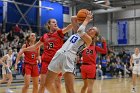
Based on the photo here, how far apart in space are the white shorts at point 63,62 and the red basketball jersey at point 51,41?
145 cm

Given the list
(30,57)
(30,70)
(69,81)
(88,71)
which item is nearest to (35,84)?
(30,70)

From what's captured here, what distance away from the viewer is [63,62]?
5.89 metres

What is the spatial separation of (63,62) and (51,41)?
1744 mm

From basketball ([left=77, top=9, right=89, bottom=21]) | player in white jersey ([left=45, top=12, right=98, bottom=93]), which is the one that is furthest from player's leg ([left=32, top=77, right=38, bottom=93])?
basketball ([left=77, top=9, right=89, bottom=21])

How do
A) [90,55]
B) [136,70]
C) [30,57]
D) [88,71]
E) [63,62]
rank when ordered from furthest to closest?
1. [136,70]
2. [30,57]
3. [90,55]
4. [88,71]
5. [63,62]

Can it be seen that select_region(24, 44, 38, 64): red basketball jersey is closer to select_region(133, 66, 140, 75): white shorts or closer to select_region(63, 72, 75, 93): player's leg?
select_region(63, 72, 75, 93): player's leg

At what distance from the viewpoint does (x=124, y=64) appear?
99.1 feet

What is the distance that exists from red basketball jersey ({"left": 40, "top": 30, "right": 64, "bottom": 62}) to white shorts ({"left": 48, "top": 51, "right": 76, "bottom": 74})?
1.45 metres

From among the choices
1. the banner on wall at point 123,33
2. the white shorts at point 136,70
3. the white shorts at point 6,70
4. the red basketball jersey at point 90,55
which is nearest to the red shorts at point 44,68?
the red basketball jersey at point 90,55

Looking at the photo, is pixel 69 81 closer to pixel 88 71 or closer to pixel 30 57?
pixel 88 71

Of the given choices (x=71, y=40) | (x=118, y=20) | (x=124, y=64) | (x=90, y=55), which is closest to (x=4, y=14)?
(x=124, y=64)

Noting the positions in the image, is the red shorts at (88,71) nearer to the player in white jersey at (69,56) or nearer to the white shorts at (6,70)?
the player in white jersey at (69,56)

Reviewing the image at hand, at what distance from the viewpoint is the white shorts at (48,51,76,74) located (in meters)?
5.89

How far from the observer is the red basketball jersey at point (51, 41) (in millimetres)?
7414
